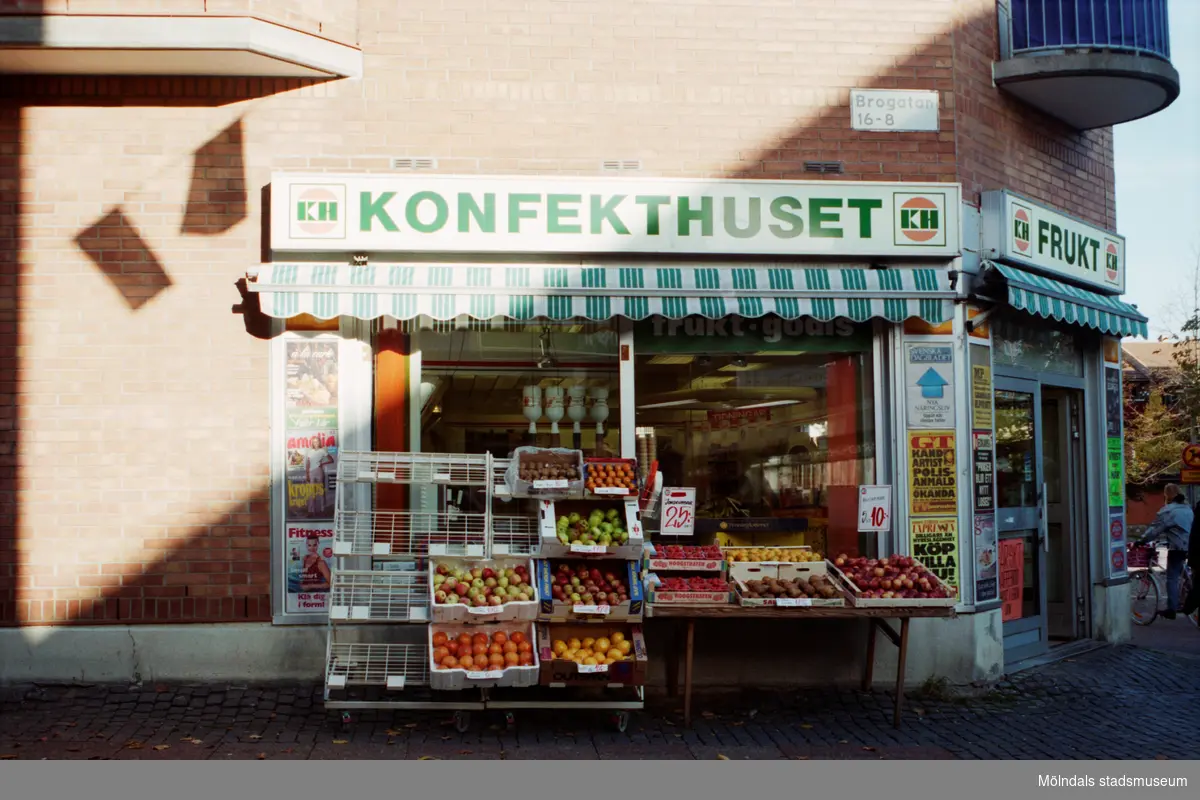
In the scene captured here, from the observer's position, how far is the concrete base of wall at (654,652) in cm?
803

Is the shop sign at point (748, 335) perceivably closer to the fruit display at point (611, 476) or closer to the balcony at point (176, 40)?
the fruit display at point (611, 476)

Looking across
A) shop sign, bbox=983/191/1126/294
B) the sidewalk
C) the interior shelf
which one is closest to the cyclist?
shop sign, bbox=983/191/1126/294

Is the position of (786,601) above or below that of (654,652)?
above

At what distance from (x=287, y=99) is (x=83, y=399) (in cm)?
279

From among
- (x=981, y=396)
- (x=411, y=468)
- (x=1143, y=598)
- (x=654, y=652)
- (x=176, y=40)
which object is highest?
(x=176, y=40)

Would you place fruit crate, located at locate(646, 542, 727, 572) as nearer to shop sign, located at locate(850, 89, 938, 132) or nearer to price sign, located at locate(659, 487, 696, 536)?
price sign, located at locate(659, 487, 696, 536)

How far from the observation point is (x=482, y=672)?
682 cm

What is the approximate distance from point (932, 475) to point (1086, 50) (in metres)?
3.97

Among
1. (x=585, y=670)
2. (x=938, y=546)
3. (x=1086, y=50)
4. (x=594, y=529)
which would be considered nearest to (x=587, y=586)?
(x=594, y=529)

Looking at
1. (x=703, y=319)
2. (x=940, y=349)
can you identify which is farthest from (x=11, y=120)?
(x=940, y=349)

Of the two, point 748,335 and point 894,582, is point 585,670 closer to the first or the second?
point 894,582

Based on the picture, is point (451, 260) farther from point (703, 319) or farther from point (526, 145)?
point (703, 319)

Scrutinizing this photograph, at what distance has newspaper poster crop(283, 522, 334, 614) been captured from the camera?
27.0ft

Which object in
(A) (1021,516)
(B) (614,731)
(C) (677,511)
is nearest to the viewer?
(B) (614,731)
